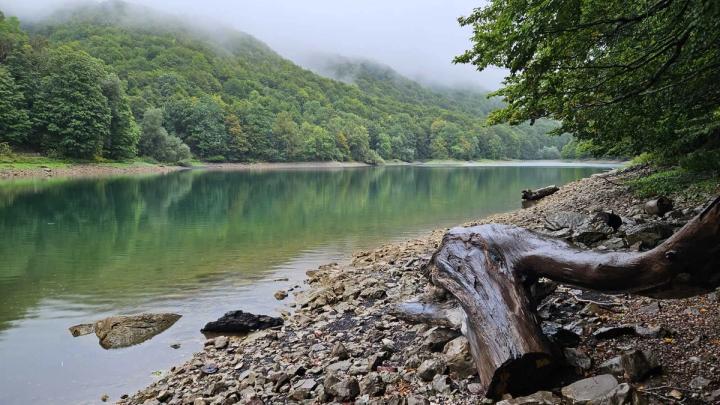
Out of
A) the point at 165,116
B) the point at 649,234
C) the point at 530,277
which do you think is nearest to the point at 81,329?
the point at 530,277

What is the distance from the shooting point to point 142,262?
56.4ft

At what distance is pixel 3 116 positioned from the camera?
219 feet

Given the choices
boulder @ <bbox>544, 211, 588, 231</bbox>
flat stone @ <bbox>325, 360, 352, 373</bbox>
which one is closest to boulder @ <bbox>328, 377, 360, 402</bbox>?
flat stone @ <bbox>325, 360, 352, 373</bbox>

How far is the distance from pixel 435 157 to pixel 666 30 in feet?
565

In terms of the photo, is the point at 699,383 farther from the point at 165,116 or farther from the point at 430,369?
the point at 165,116

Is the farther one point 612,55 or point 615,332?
point 612,55

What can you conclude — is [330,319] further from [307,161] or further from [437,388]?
[307,161]

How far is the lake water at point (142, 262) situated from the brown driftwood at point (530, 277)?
20.5 ft

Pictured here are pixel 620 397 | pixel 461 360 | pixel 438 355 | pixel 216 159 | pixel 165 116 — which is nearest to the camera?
pixel 620 397

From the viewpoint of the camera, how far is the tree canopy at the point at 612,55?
22.2ft

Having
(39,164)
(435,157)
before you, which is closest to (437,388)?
(39,164)

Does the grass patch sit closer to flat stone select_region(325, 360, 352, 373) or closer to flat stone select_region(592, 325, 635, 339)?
flat stone select_region(592, 325, 635, 339)

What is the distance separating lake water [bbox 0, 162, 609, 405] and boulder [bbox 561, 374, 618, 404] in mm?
7066

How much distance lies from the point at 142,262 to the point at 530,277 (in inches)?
608
